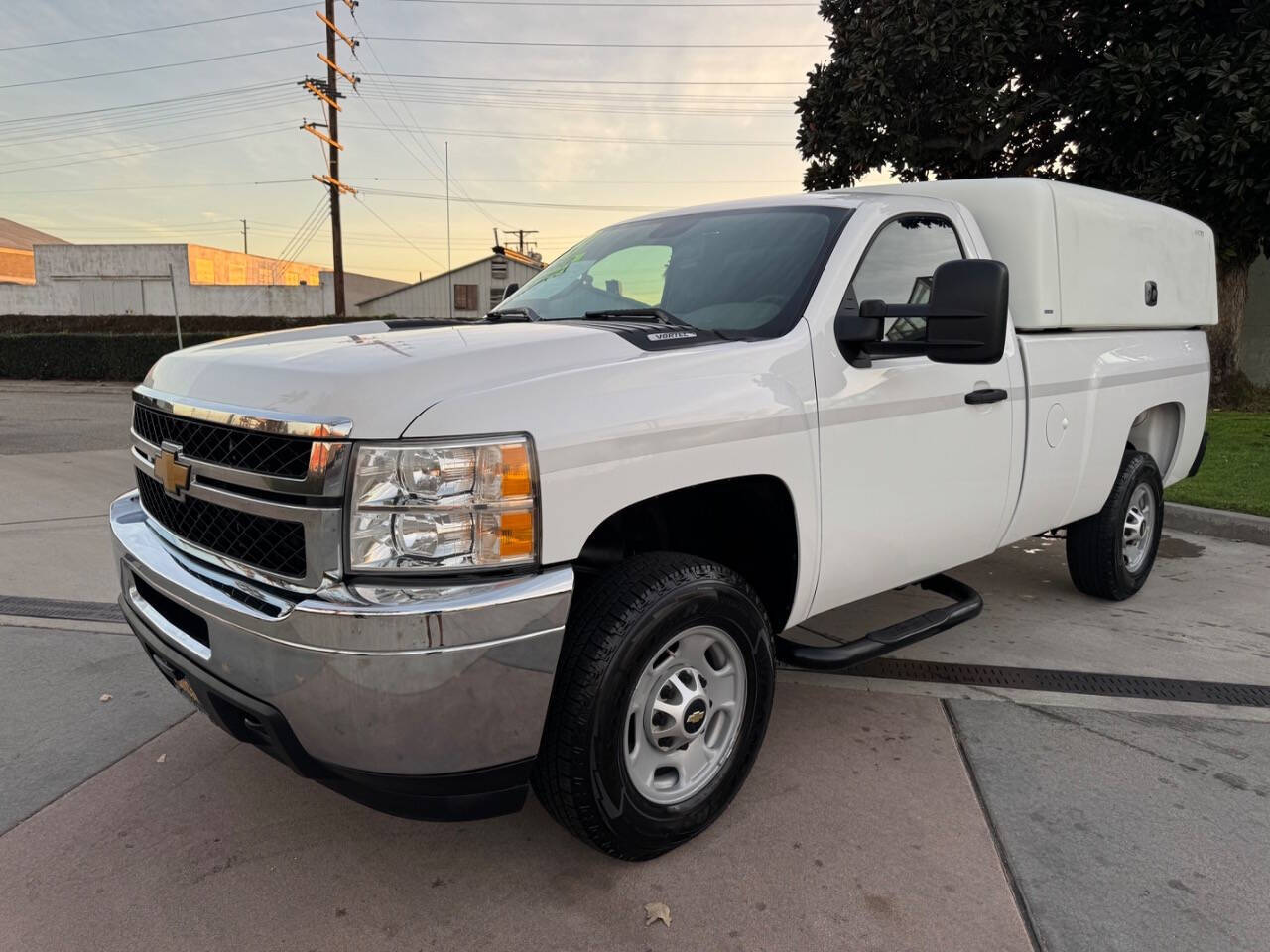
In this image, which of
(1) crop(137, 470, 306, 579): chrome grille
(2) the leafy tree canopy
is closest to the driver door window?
(1) crop(137, 470, 306, 579): chrome grille

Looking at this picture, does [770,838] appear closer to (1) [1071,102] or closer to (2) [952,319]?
(2) [952,319]

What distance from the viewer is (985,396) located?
347cm

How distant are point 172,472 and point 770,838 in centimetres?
207

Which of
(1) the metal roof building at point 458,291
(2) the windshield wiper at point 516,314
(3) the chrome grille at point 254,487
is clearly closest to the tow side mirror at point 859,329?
(2) the windshield wiper at point 516,314

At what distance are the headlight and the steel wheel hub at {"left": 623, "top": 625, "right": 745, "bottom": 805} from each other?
0.64 metres

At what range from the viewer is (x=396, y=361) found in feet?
7.30

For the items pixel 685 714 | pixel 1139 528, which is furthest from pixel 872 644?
pixel 1139 528

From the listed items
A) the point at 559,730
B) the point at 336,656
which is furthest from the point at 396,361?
the point at 559,730

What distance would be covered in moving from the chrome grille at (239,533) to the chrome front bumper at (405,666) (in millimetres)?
79

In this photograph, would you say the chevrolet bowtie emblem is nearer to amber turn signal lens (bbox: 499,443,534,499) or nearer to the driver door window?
amber turn signal lens (bbox: 499,443,534,499)

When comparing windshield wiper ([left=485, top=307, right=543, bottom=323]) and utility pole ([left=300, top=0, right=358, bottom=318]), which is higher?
utility pole ([left=300, top=0, right=358, bottom=318])

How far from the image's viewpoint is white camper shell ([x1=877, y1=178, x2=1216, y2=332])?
3916 millimetres

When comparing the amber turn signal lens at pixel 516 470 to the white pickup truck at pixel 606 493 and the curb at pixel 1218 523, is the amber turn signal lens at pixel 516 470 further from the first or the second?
the curb at pixel 1218 523

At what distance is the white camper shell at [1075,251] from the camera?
3.92 metres
